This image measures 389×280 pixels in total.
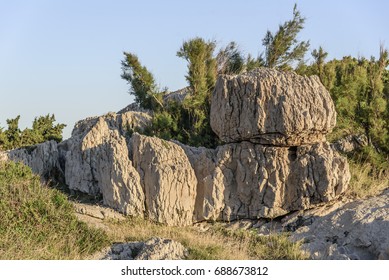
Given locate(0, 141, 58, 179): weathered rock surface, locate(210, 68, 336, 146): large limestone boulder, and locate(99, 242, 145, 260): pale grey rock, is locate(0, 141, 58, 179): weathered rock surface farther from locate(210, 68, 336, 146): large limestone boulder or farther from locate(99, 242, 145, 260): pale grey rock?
locate(99, 242, 145, 260): pale grey rock

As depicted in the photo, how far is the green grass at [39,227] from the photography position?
1140cm

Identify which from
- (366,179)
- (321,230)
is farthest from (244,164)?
(366,179)

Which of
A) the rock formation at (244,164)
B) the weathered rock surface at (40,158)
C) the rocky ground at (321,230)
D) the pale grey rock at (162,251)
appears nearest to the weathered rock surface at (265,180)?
the rock formation at (244,164)

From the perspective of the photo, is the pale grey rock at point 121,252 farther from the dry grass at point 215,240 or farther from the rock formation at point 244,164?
the rock formation at point 244,164

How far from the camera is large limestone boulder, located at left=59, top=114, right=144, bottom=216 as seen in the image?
49.8 ft

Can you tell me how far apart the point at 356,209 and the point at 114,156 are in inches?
230

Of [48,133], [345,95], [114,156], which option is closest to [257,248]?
[114,156]

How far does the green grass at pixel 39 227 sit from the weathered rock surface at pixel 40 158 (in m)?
3.34

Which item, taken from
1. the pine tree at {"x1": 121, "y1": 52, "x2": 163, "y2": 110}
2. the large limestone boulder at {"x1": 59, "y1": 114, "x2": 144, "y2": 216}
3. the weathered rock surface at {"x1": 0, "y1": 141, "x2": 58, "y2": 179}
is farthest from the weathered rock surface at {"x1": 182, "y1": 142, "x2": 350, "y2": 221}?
the pine tree at {"x1": 121, "y1": 52, "x2": 163, "y2": 110}

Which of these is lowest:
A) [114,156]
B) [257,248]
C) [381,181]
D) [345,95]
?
[257,248]
